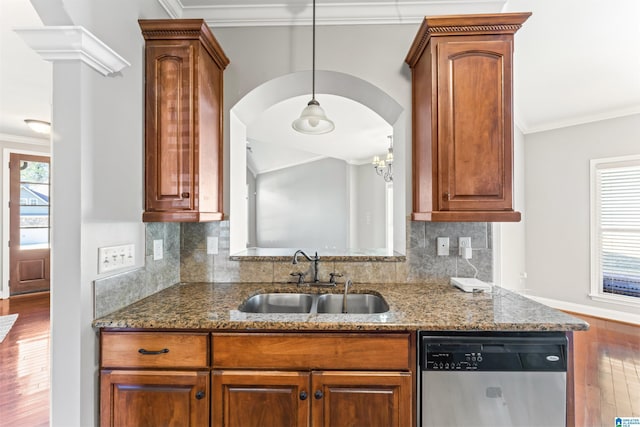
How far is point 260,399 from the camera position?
4.42ft

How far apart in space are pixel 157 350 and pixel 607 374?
11.5 ft

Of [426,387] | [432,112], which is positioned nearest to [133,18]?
[432,112]

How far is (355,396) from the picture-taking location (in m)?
1.34

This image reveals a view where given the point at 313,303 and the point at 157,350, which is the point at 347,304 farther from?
the point at 157,350

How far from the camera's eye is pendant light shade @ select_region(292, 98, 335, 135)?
1931 mm

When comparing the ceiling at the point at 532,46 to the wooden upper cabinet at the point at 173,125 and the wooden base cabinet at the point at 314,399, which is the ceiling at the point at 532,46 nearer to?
the wooden upper cabinet at the point at 173,125

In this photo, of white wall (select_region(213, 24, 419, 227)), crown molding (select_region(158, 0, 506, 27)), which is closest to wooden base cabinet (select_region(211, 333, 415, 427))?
white wall (select_region(213, 24, 419, 227))

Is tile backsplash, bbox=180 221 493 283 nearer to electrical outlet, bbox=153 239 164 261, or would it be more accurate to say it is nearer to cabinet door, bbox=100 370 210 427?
electrical outlet, bbox=153 239 164 261

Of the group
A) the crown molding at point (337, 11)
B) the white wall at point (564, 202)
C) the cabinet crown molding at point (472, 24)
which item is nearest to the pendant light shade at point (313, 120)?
the crown molding at point (337, 11)

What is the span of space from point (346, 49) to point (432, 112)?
0.79 meters

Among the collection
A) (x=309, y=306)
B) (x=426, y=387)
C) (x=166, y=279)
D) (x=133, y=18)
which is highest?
(x=133, y=18)

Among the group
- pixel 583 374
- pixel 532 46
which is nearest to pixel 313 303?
pixel 583 374

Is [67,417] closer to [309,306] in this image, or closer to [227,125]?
[309,306]

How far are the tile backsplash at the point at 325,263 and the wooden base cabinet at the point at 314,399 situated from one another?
0.79 metres
